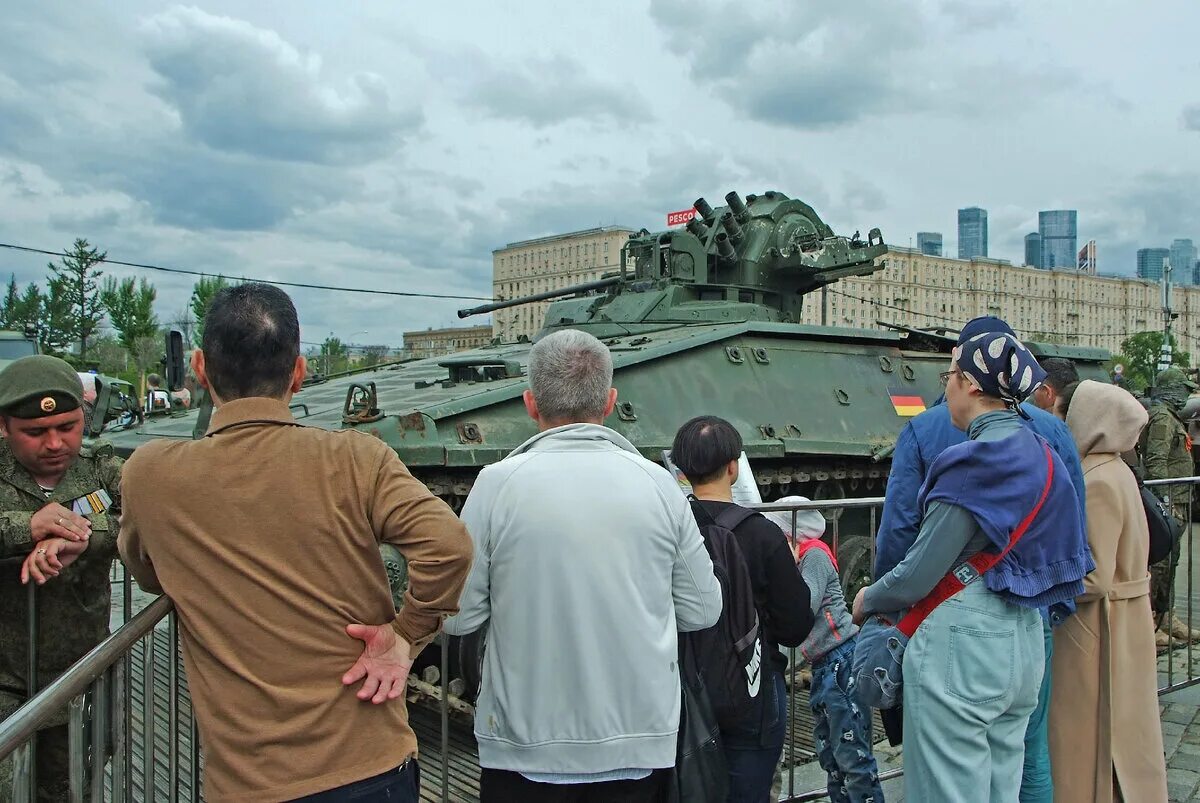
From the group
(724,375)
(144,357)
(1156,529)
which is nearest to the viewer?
(1156,529)

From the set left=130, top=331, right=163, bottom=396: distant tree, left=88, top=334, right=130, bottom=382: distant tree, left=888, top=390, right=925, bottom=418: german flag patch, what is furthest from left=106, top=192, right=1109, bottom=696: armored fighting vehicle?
left=88, top=334, right=130, bottom=382: distant tree

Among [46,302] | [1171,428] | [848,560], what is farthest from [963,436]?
[46,302]

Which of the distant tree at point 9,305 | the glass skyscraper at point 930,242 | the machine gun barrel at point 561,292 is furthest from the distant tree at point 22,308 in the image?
the glass skyscraper at point 930,242

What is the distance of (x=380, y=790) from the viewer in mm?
2391

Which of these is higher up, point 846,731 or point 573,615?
point 573,615

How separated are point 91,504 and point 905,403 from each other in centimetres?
815

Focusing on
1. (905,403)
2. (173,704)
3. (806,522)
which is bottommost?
(173,704)

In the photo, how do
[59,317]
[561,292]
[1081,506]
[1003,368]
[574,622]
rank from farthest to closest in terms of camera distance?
[59,317]
[561,292]
[1081,506]
[1003,368]
[574,622]

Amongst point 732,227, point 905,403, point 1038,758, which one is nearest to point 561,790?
point 1038,758

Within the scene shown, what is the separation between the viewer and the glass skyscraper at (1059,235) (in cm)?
14838

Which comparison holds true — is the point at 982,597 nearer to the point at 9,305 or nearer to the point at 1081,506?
the point at 1081,506

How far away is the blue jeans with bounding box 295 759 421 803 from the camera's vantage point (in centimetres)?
232

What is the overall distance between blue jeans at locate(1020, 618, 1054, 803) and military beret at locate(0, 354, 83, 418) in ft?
10.9

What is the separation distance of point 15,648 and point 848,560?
6.41 m
